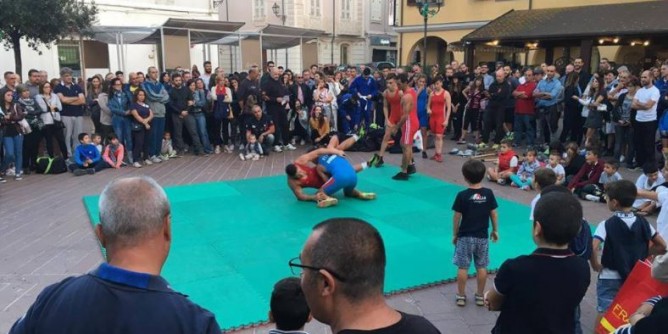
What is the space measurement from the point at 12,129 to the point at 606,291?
9.16 metres

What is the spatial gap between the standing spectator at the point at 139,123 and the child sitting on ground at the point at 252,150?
6.04 feet

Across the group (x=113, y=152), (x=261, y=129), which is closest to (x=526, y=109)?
(x=261, y=129)

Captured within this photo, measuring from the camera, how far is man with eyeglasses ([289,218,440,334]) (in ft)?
5.47

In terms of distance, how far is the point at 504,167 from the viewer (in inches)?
364

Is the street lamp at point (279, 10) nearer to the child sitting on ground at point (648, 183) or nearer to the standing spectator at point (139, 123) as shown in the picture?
the standing spectator at point (139, 123)

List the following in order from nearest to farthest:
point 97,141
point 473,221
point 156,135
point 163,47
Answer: point 473,221 < point 97,141 < point 156,135 < point 163,47

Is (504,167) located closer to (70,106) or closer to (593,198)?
(593,198)

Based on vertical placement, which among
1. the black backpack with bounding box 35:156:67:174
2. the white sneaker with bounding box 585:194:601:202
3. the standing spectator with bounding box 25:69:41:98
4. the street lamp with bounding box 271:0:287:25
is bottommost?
the white sneaker with bounding box 585:194:601:202

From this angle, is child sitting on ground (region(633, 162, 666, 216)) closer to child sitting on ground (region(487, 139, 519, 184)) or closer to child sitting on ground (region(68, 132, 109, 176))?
child sitting on ground (region(487, 139, 519, 184))

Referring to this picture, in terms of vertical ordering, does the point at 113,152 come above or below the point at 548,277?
below

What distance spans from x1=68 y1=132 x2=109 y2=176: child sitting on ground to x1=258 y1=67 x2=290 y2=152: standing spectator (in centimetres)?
366

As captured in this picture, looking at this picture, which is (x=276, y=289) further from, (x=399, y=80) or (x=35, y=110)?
(x=35, y=110)

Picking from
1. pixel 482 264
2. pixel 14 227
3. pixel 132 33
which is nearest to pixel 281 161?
pixel 14 227

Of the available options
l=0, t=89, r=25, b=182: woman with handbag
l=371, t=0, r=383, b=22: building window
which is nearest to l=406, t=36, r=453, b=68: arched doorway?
l=371, t=0, r=383, b=22: building window
